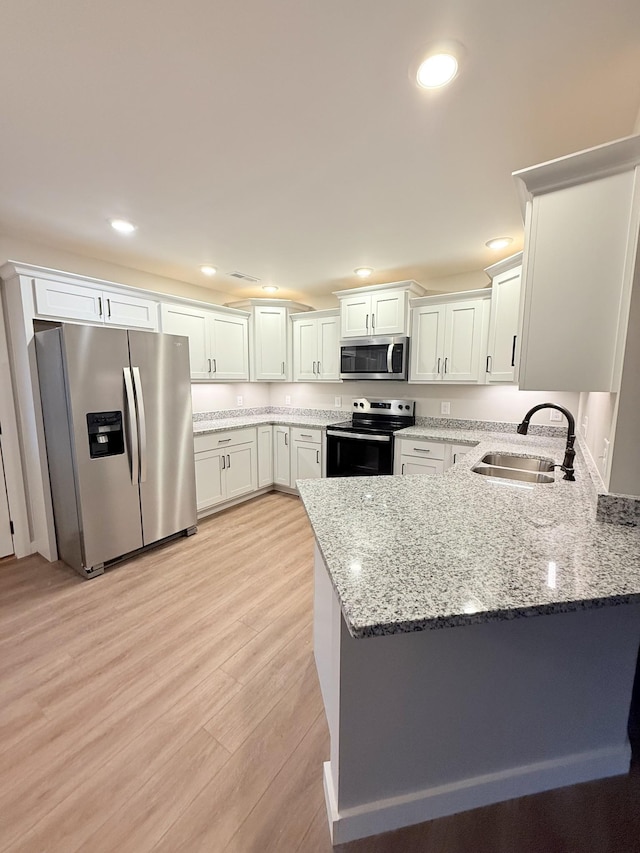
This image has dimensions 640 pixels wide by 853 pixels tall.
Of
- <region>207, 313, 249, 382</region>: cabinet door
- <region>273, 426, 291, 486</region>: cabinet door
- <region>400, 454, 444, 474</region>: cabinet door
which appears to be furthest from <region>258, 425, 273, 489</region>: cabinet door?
<region>400, 454, 444, 474</region>: cabinet door

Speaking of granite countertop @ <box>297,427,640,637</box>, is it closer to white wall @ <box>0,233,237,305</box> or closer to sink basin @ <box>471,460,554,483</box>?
sink basin @ <box>471,460,554,483</box>

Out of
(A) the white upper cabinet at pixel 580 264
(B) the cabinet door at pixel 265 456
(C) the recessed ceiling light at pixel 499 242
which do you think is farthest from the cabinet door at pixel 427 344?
(A) the white upper cabinet at pixel 580 264

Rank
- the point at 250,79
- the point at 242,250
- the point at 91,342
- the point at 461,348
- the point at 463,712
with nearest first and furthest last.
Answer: the point at 463,712
the point at 250,79
the point at 91,342
the point at 242,250
the point at 461,348

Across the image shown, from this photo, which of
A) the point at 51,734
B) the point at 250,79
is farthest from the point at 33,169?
the point at 51,734

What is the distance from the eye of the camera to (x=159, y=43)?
3.71ft

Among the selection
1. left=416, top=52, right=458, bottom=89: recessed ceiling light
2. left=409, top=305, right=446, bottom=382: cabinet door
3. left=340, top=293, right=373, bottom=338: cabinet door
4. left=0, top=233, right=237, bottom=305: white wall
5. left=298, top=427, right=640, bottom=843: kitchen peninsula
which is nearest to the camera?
left=298, top=427, right=640, bottom=843: kitchen peninsula

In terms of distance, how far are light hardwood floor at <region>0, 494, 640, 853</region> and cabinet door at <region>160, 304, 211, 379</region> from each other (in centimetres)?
218

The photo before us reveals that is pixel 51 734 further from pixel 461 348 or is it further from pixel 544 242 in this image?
pixel 461 348

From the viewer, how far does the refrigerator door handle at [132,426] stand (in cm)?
264

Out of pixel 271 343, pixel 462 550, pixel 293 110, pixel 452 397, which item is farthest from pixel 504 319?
pixel 271 343

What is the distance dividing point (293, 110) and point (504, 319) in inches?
87.2

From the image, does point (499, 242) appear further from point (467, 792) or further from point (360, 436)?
point (467, 792)

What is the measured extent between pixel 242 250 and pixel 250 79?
1682 millimetres

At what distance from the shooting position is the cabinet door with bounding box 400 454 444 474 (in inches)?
125
